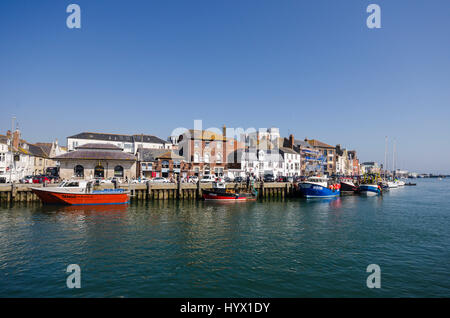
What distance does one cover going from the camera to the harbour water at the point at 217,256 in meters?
12.3

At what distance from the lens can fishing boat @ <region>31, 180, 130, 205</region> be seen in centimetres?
3331

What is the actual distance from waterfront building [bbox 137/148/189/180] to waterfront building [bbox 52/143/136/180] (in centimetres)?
635

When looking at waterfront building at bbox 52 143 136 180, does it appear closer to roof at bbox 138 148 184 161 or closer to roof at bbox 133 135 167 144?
roof at bbox 138 148 184 161

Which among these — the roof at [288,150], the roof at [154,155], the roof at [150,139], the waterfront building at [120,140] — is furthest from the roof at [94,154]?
the roof at [288,150]

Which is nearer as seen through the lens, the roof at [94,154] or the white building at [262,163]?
the roof at [94,154]

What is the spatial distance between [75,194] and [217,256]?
26.4 m

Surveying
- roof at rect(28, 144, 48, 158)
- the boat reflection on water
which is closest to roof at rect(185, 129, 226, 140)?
the boat reflection on water

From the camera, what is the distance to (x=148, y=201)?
134ft

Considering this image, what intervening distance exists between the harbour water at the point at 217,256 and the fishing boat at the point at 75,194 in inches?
204

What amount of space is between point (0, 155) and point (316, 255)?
62014 millimetres

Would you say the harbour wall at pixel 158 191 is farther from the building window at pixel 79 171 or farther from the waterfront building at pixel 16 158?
the waterfront building at pixel 16 158

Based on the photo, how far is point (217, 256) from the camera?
53.6 feet
